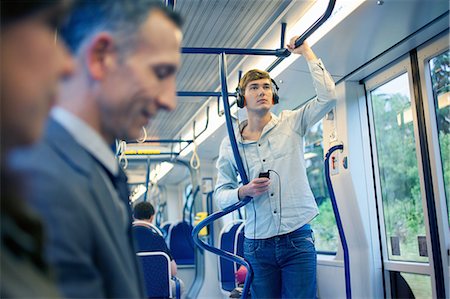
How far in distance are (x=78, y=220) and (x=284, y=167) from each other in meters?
1.74

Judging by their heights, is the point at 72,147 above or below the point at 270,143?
below

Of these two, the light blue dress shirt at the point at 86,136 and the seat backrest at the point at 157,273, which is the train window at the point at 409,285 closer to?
the seat backrest at the point at 157,273

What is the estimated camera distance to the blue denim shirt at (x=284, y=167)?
227 centimetres

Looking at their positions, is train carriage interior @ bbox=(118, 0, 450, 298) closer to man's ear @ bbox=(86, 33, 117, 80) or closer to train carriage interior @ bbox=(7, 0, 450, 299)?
train carriage interior @ bbox=(7, 0, 450, 299)

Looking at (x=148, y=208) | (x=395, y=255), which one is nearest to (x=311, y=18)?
(x=395, y=255)

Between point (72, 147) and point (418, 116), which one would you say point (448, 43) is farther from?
point (72, 147)

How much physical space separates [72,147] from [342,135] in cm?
333

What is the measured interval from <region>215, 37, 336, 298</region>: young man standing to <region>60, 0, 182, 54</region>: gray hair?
1.56 meters

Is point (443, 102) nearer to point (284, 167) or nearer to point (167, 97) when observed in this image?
point (284, 167)

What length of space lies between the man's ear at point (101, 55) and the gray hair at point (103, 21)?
1cm

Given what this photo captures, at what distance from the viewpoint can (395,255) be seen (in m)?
3.62

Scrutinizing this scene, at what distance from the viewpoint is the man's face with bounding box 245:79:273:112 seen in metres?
2.43

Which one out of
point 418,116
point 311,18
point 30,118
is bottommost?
point 30,118

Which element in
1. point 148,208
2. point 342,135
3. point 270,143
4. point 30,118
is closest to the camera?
point 30,118
